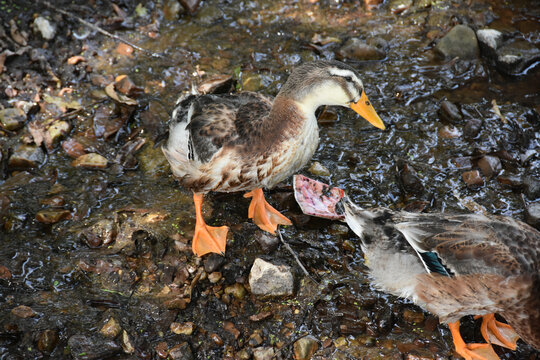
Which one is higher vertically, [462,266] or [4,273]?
[462,266]

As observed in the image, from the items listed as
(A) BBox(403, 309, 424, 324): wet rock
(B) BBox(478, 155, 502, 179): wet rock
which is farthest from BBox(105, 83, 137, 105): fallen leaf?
(B) BBox(478, 155, 502, 179): wet rock

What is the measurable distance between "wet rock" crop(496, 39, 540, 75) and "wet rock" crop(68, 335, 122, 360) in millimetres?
4628

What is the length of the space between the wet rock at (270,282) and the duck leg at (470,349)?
115cm

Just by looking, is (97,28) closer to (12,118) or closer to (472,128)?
(12,118)

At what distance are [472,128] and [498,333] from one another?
203cm

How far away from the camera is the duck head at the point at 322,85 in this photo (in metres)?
3.60

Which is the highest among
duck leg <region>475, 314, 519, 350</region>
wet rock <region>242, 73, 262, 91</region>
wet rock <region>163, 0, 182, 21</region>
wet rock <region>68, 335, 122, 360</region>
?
wet rock <region>163, 0, 182, 21</region>

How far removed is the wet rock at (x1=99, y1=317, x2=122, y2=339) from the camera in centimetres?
337

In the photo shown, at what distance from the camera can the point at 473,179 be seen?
429 centimetres

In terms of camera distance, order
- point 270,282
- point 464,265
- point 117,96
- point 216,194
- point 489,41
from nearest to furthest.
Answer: point 464,265
point 270,282
point 216,194
point 117,96
point 489,41

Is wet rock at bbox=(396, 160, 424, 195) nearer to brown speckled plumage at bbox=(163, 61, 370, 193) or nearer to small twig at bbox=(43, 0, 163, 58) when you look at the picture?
brown speckled plumage at bbox=(163, 61, 370, 193)

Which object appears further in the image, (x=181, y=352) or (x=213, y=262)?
(x=213, y=262)

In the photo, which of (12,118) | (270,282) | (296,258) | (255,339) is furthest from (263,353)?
(12,118)

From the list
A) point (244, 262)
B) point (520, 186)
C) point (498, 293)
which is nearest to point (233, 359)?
point (244, 262)
